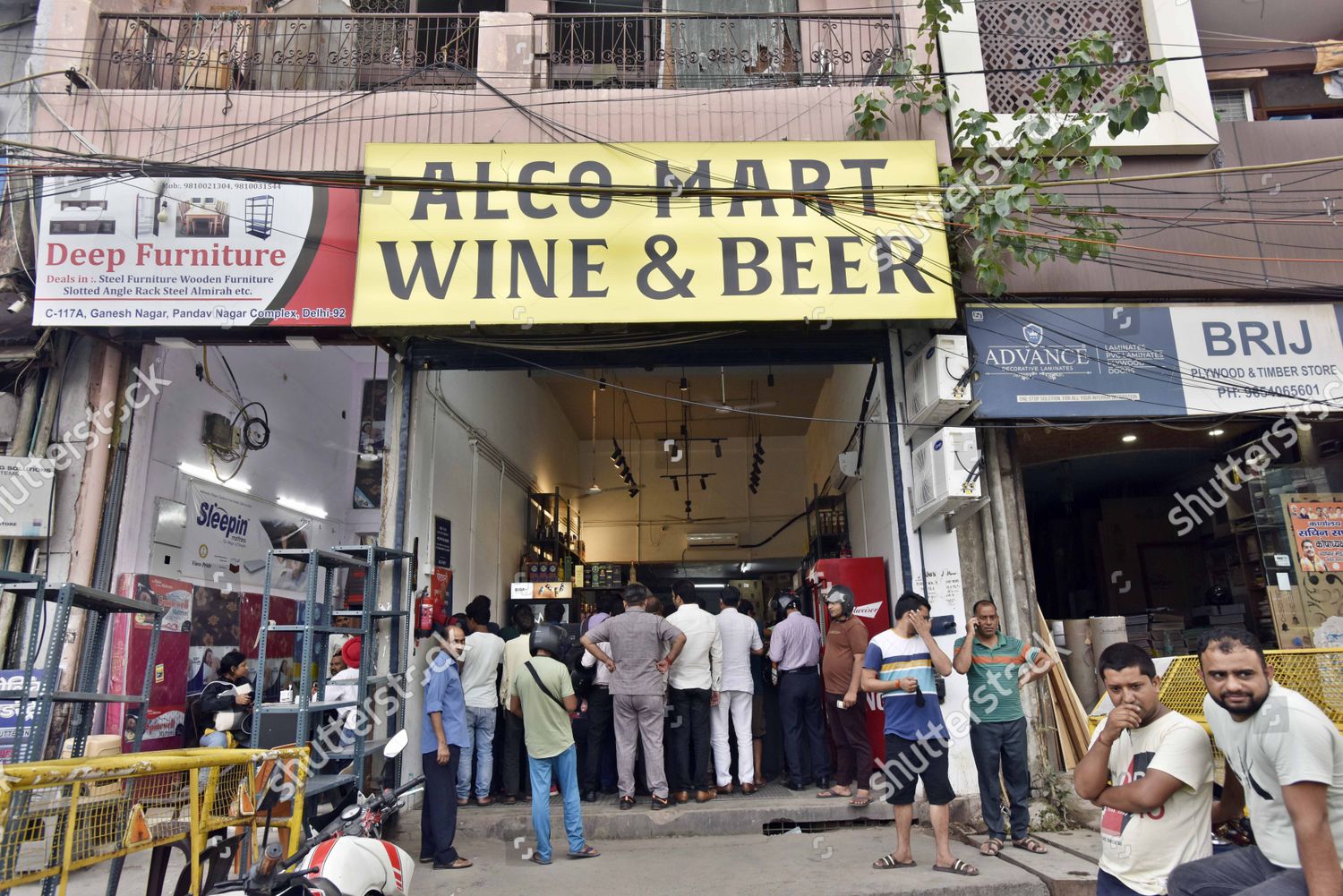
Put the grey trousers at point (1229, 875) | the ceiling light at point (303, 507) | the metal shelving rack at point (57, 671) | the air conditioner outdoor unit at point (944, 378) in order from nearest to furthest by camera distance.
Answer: the grey trousers at point (1229, 875), the metal shelving rack at point (57, 671), the air conditioner outdoor unit at point (944, 378), the ceiling light at point (303, 507)

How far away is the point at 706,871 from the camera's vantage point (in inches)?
236

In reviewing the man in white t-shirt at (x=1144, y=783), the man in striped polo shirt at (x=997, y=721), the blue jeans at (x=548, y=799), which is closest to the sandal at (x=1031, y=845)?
the man in striped polo shirt at (x=997, y=721)

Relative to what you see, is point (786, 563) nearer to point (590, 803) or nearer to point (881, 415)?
point (881, 415)

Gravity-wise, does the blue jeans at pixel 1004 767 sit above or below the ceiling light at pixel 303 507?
below

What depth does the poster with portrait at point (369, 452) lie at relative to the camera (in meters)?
11.8

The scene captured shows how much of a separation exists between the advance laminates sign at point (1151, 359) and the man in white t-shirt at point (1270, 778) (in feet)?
16.0

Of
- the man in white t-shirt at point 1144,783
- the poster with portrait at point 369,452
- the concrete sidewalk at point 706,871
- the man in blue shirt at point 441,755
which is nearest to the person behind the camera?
the man in white t-shirt at point 1144,783

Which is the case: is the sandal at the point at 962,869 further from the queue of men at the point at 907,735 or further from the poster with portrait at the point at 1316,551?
the poster with portrait at the point at 1316,551

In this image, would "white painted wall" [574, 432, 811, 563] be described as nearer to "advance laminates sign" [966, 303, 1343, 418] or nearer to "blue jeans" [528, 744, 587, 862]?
"advance laminates sign" [966, 303, 1343, 418]

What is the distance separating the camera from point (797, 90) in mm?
8242

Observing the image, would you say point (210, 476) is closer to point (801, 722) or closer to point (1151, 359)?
point (801, 722)

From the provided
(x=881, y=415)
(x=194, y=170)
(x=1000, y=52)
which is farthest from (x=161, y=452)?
(x=1000, y=52)

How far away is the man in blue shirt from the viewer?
243 inches

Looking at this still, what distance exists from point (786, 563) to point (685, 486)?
2.69m
